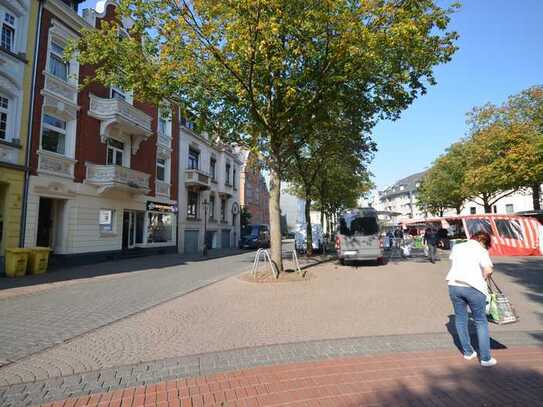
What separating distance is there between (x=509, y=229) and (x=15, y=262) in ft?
82.7

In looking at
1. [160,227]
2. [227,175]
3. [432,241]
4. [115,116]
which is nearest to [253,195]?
[227,175]

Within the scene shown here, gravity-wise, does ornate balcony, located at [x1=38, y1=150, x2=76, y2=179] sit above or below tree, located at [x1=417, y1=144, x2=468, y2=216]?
below

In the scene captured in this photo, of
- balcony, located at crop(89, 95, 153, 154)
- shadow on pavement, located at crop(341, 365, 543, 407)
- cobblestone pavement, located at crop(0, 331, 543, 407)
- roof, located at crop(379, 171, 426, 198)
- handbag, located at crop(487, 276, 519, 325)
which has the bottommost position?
shadow on pavement, located at crop(341, 365, 543, 407)

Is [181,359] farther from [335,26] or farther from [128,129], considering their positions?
[128,129]

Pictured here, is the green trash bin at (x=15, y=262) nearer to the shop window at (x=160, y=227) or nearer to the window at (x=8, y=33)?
the window at (x=8, y=33)

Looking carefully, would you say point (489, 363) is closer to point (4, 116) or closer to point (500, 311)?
point (500, 311)

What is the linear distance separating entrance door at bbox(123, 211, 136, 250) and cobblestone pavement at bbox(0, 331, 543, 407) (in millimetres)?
17374

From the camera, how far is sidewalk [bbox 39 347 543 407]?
3406 millimetres

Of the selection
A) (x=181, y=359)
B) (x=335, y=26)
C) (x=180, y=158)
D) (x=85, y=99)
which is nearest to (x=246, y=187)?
(x=180, y=158)

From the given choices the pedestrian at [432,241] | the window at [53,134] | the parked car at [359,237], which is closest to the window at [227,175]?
the window at [53,134]

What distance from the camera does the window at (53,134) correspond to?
1498 cm

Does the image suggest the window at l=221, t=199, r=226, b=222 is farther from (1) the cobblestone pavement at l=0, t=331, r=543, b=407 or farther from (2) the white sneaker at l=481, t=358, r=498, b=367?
(2) the white sneaker at l=481, t=358, r=498, b=367

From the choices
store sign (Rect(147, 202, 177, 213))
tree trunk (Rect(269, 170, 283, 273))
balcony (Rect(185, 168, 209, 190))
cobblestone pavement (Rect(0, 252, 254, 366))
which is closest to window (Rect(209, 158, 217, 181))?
balcony (Rect(185, 168, 209, 190))

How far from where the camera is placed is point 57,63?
15711 millimetres
